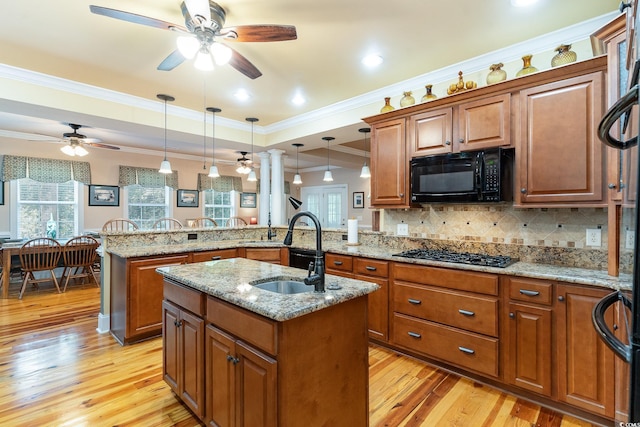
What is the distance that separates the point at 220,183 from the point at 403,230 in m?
5.96

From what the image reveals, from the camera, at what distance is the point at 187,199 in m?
7.54

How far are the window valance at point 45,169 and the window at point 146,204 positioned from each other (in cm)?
85

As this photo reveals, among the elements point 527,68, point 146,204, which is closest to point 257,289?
point 527,68

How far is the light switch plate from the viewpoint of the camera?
3348mm

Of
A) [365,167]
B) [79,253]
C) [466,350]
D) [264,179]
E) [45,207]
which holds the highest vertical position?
[365,167]

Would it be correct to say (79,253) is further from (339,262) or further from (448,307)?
(448,307)

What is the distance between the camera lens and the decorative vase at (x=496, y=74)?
8.00 ft

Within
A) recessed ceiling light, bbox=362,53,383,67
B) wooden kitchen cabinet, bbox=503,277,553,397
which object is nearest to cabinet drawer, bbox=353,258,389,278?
wooden kitchen cabinet, bbox=503,277,553,397

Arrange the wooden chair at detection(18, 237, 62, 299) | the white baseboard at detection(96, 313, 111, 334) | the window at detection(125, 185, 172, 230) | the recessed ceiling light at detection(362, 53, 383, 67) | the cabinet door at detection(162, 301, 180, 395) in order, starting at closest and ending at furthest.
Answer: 1. the cabinet door at detection(162, 301, 180, 395)
2. the recessed ceiling light at detection(362, 53, 383, 67)
3. the white baseboard at detection(96, 313, 111, 334)
4. the wooden chair at detection(18, 237, 62, 299)
5. the window at detection(125, 185, 172, 230)

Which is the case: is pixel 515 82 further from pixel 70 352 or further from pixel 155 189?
pixel 155 189

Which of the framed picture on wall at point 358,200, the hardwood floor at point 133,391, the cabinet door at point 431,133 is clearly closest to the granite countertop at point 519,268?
the hardwood floor at point 133,391

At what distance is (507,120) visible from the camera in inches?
93.9

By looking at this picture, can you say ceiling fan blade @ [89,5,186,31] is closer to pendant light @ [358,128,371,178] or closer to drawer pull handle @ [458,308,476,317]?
pendant light @ [358,128,371,178]

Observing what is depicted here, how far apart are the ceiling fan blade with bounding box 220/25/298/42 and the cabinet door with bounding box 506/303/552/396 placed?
2329mm
